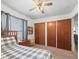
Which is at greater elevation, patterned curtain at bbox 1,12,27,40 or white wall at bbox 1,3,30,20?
white wall at bbox 1,3,30,20

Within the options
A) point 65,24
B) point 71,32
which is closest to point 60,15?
point 65,24

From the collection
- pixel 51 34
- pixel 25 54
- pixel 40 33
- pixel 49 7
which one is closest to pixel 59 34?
pixel 51 34

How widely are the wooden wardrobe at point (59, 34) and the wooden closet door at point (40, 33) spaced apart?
0.46 meters

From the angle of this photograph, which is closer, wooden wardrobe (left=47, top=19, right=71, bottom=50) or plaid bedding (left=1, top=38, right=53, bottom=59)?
plaid bedding (left=1, top=38, right=53, bottom=59)

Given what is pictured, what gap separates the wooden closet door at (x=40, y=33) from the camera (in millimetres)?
5520

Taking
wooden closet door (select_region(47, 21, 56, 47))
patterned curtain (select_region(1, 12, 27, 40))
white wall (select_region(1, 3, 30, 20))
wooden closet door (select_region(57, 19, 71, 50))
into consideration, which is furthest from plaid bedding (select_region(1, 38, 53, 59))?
wooden closet door (select_region(47, 21, 56, 47))

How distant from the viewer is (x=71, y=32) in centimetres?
415

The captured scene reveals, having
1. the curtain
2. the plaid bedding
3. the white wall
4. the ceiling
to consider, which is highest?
the ceiling

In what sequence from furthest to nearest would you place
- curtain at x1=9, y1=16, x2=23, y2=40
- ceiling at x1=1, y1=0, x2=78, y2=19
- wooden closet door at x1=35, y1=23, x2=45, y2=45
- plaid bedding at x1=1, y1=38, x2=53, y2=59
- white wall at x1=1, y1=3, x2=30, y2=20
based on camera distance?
1. wooden closet door at x1=35, y1=23, x2=45, y2=45
2. curtain at x1=9, y1=16, x2=23, y2=40
3. white wall at x1=1, y1=3, x2=30, y2=20
4. ceiling at x1=1, y1=0, x2=78, y2=19
5. plaid bedding at x1=1, y1=38, x2=53, y2=59

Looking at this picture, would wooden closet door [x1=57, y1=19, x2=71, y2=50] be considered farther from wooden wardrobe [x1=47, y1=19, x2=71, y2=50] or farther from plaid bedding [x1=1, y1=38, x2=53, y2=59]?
plaid bedding [x1=1, y1=38, x2=53, y2=59]


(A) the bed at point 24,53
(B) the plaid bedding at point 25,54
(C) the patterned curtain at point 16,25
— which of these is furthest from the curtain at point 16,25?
(B) the plaid bedding at point 25,54

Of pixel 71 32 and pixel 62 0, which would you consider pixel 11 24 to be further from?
pixel 71 32

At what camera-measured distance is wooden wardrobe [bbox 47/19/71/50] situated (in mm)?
4273

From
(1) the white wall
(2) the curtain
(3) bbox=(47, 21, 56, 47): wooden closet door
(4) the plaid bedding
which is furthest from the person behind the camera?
(3) bbox=(47, 21, 56, 47): wooden closet door
